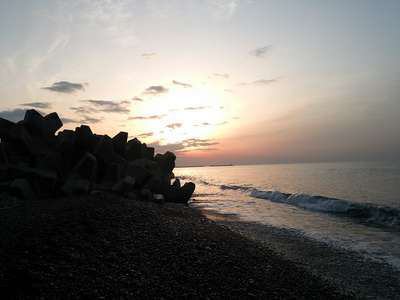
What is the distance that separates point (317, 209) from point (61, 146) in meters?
21.2

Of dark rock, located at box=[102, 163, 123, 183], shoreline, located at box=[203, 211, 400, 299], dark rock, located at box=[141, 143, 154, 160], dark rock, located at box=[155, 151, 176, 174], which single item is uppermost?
dark rock, located at box=[141, 143, 154, 160]

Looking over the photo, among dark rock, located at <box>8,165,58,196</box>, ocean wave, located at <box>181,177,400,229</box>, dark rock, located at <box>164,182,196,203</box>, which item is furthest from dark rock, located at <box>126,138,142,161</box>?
ocean wave, located at <box>181,177,400,229</box>

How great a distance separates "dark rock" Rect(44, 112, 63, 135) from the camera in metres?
23.5

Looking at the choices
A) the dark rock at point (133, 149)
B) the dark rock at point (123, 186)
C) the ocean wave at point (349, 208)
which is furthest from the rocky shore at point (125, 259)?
the ocean wave at point (349, 208)

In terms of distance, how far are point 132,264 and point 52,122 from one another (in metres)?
17.9

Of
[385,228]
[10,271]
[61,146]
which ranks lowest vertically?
[385,228]

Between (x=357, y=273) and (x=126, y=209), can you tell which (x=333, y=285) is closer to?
(x=357, y=273)

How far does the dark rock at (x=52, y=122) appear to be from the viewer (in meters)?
23.5

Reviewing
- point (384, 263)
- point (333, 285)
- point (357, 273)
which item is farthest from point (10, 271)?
point (384, 263)

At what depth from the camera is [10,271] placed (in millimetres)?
7059

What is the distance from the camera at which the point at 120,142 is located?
27.0 metres

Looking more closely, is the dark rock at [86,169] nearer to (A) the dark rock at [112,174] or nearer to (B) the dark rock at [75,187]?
(B) the dark rock at [75,187]

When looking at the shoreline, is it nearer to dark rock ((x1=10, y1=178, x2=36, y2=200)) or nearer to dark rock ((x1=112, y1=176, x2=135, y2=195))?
dark rock ((x1=112, y1=176, x2=135, y2=195))

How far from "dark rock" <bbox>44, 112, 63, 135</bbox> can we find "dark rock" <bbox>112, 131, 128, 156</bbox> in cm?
443
